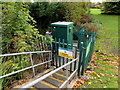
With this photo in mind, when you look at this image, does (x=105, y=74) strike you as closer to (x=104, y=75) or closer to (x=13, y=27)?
(x=104, y=75)

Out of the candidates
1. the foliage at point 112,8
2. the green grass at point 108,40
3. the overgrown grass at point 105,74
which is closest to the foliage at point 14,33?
the overgrown grass at point 105,74

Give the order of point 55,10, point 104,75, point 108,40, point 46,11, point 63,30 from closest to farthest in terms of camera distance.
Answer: point 104,75
point 63,30
point 108,40
point 46,11
point 55,10

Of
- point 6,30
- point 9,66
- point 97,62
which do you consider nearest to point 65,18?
point 97,62

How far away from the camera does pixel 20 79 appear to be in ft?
9.51

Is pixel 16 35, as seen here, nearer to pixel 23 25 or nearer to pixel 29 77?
pixel 23 25

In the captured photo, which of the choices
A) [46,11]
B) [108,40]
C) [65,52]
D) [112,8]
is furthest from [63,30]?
[112,8]

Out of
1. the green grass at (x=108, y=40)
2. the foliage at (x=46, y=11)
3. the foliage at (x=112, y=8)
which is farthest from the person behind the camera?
the foliage at (x=112, y=8)

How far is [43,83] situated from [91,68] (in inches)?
73.1

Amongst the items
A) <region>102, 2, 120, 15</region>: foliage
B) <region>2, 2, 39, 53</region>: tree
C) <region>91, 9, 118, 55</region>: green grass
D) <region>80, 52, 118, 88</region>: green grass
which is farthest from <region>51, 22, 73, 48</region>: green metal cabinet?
<region>102, 2, 120, 15</region>: foliage

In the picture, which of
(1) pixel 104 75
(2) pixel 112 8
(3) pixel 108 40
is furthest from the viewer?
(2) pixel 112 8

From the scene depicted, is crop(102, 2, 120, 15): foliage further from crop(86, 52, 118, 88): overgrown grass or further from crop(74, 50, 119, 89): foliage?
crop(86, 52, 118, 88): overgrown grass

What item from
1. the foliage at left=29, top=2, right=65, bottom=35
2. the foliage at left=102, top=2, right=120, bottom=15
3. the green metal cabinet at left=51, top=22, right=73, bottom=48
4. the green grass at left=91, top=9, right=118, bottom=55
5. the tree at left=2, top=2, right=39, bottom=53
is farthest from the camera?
the foliage at left=102, top=2, right=120, bottom=15

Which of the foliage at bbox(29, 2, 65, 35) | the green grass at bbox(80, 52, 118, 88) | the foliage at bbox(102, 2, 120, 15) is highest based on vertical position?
the foliage at bbox(102, 2, 120, 15)

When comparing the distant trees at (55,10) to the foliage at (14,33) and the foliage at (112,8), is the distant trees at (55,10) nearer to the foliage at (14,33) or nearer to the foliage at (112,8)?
the foliage at (14,33)
